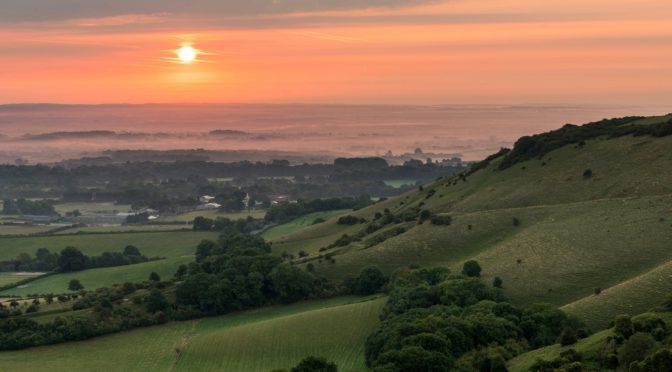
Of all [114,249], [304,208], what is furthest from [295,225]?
[114,249]

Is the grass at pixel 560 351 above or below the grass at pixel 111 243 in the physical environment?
above

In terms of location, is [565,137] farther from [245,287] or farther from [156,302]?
[156,302]

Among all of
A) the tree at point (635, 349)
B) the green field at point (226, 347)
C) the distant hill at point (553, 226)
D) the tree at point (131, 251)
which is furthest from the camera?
the tree at point (131, 251)

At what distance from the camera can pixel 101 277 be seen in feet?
355

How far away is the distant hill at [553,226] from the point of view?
6881 centimetres

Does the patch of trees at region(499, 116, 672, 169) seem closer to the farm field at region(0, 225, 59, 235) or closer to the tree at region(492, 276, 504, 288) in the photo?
the tree at region(492, 276, 504, 288)

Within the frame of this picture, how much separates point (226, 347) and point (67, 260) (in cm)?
5433

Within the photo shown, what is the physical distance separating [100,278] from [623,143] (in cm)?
Result: 6497

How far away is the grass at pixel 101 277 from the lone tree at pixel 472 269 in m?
41.1

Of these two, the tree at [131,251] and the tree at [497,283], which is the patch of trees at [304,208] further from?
the tree at [497,283]

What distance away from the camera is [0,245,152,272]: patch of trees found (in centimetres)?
11525

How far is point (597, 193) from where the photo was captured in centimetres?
9256

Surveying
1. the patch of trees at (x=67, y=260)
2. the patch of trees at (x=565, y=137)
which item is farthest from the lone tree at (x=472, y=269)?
the patch of trees at (x=67, y=260)

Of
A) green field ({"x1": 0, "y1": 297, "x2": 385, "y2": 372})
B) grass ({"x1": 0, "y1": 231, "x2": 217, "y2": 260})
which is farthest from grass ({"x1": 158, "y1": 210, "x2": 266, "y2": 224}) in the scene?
green field ({"x1": 0, "y1": 297, "x2": 385, "y2": 372})
